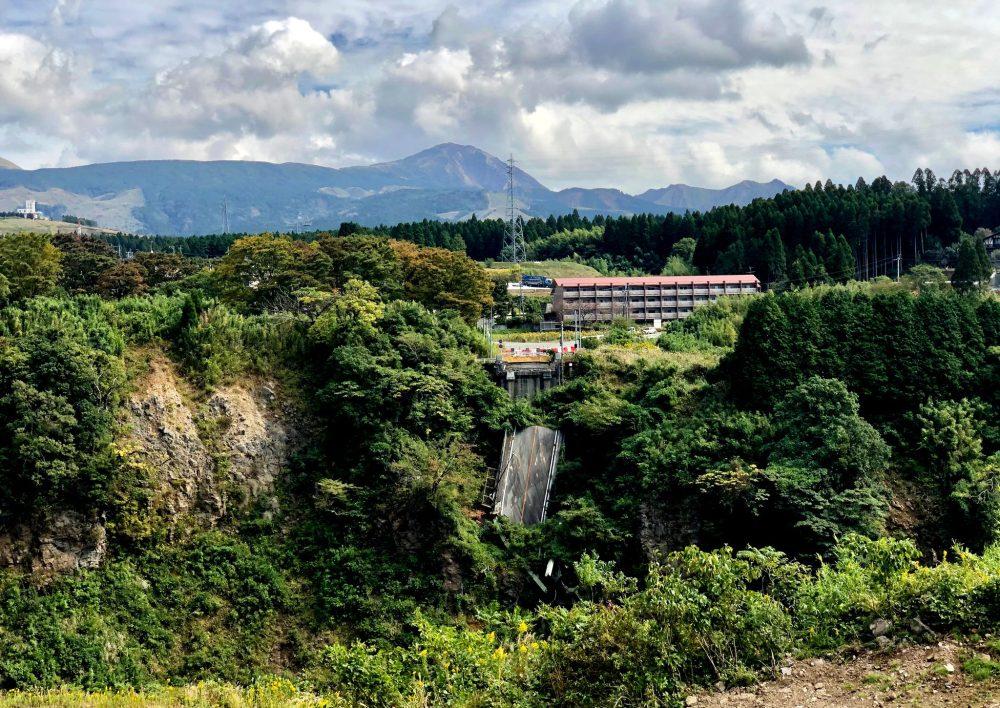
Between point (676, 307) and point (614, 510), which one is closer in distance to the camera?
point (614, 510)

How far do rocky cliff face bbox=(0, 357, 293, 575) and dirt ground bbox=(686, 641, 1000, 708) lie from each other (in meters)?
18.1

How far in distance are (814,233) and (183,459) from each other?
43821mm

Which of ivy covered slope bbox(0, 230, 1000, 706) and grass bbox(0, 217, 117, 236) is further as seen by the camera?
grass bbox(0, 217, 117, 236)

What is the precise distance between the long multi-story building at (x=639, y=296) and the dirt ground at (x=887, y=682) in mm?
36027

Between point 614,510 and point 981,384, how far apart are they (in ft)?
Result: 40.1

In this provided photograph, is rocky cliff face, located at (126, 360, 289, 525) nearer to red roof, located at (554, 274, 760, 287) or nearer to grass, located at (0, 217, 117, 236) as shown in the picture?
red roof, located at (554, 274, 760, 287)

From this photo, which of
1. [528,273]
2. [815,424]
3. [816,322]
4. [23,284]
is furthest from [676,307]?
[23,284]

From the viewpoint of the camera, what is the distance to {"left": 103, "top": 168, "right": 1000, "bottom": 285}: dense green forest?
190 ft

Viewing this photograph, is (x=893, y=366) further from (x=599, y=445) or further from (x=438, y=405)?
(x=438, y=405)

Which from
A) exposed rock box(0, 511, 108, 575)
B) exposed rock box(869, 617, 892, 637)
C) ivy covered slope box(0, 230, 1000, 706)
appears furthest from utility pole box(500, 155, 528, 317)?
exposed rock box(869, 617, 892, 637)

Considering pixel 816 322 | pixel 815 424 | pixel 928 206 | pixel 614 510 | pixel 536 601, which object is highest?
pixel 928 206

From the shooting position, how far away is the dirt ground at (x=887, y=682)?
13.7 meters

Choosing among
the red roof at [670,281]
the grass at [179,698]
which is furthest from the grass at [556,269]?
the grass at [179,698]

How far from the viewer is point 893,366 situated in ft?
101
